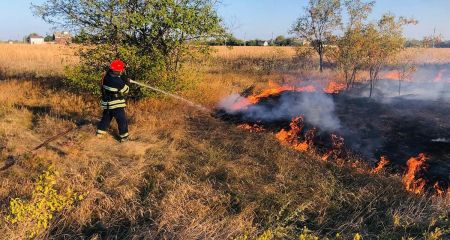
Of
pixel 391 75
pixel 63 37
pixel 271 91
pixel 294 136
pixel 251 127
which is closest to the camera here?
pixel 294 136

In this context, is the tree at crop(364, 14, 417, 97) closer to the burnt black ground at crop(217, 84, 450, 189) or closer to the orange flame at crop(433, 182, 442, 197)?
the burnt black ground at crop(217, 84, 450, 189)

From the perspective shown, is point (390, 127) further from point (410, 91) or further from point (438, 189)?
point (410, 91)

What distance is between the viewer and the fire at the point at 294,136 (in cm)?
837

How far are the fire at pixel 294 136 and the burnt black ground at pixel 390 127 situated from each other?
8.1 inches

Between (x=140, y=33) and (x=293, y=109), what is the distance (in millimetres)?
4729

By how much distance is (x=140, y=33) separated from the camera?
1048 cm

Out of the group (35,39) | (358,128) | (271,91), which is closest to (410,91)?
(271,91)

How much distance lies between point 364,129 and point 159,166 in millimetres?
5138

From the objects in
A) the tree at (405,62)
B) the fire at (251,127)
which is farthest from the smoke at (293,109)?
the tree at (405,62)

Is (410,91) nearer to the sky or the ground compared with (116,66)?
nearer to the ground

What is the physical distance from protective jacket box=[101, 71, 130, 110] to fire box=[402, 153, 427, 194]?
5.69 metres

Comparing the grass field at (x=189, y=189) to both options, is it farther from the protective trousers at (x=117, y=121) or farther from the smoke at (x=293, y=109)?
the smoke at (x=293, y=109)

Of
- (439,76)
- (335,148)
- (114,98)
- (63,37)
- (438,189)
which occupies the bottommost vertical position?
(438,189)

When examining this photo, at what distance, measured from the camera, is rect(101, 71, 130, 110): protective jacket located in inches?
323
